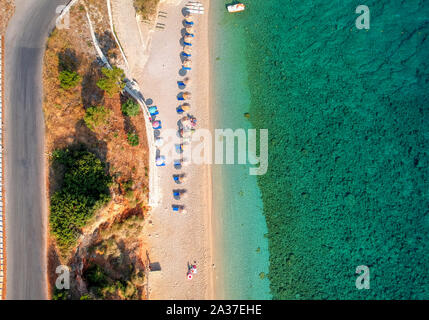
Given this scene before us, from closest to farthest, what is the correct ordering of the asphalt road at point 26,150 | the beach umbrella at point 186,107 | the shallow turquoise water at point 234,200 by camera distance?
the asphalt road at point 26,150, the beach umbrella at point 186,107, the shallow turquoise water at point 234,200

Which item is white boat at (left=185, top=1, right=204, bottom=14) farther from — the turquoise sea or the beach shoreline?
the turquoise sea

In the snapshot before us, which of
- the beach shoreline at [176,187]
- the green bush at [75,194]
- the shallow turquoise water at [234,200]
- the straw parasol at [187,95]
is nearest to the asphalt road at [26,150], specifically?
the green bush at [75,194]

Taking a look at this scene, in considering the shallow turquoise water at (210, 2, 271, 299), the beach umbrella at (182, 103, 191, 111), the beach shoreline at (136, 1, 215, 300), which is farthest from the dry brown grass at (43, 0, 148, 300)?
the shallow turquoise water at (210, 2, 271, 299)

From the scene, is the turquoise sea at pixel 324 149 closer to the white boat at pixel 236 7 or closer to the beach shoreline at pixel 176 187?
the white boat at pixel 236 7

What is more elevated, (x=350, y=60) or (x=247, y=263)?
(x=350, y=60)

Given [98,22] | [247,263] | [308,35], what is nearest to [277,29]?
[308,35]

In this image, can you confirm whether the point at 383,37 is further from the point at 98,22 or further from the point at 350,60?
the point at 98,22
